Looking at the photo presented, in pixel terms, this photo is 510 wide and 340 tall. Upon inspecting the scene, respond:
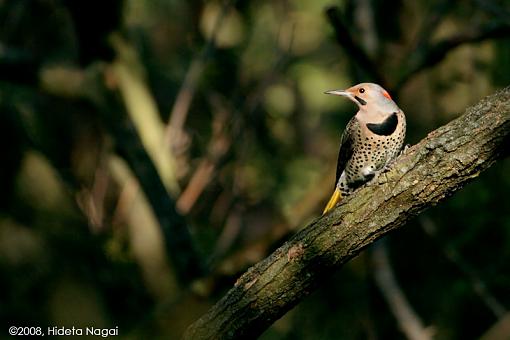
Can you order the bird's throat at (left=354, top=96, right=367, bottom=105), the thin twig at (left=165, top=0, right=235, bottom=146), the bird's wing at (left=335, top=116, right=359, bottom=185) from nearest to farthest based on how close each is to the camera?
the bird's throat at (left=354, top=96, right=367, bottom=105), the bird's wing at (left=335, top=116, right=359, bottom=185), the thin twig at (left=165, top=0, right=235, bottom=146)

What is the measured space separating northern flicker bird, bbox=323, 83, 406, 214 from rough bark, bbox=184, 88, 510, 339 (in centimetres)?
113

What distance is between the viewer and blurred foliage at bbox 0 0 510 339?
5395mm

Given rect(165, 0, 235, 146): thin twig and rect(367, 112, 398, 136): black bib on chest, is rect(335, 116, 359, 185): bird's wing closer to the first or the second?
rect(367, 112, 398, 136): black bib on chest

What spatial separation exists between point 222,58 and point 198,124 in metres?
0.87

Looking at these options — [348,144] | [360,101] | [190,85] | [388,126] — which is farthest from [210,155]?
[388,126]

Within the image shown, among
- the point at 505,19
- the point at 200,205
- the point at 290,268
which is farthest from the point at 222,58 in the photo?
the point at 290,268

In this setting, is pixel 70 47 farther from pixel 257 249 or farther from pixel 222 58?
pixel 257 249

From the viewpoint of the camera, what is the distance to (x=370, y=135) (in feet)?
14.3

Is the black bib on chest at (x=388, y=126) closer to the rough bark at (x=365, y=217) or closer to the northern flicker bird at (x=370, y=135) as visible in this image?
the northern flicker bird at (x=370, y=135)

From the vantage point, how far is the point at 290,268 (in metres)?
3.18

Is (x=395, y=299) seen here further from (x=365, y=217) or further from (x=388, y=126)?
(x=365, y=217)

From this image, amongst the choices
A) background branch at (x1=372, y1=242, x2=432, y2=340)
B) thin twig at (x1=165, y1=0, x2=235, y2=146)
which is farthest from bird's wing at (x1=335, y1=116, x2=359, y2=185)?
thin twig at (x1=165, y1=0, x2=235, y2=146)

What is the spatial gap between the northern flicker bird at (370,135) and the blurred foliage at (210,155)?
0.80 meters

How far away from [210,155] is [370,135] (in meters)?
2.78
